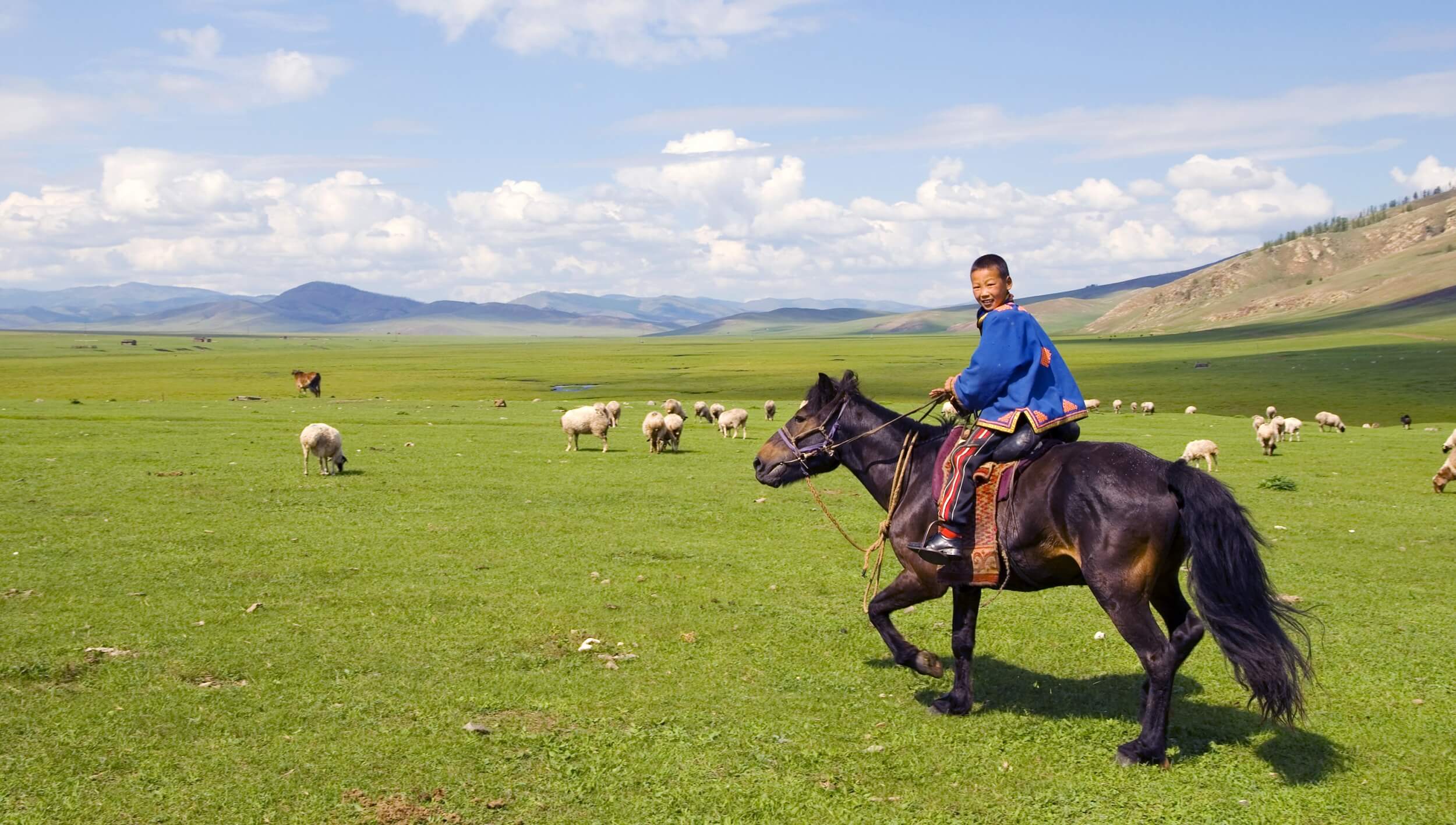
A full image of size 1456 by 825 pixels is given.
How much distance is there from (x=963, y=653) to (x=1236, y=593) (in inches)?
94.3

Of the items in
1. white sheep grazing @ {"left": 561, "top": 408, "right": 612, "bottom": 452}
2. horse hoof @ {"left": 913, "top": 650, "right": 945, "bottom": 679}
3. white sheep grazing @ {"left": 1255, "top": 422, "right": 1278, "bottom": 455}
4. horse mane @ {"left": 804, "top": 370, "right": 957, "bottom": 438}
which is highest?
horse mane @ {"left": 804, "top": 370, "right": 957, "bottom": 438}

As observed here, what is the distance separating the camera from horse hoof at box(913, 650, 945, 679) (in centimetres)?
945

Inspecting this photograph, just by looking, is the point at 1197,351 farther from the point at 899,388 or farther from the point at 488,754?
the point at 488,754

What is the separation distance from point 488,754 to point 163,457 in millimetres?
22867

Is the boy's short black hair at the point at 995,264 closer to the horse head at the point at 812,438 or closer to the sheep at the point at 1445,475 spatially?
the horse head at the point at 812,438

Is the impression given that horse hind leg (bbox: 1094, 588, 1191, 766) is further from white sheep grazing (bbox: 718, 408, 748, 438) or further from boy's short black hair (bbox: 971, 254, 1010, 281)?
white sheep grazing (bbox: 718, 408, 748, 438)

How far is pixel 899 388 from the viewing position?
8719 cm

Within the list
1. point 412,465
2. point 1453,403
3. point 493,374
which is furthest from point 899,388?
point 412,465

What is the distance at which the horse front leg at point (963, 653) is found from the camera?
9148 millimetres

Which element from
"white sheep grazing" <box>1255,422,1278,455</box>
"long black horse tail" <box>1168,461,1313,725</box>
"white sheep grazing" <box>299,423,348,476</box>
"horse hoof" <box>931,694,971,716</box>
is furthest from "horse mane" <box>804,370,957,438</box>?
"white sheep grazing" <box>1255,422,1278,455</box>

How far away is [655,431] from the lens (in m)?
32.2

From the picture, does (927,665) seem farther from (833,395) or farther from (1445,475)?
(1445,475)

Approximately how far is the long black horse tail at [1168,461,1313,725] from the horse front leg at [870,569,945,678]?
226 cm

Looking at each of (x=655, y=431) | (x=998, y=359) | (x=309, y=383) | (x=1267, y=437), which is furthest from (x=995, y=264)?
(x=309, y=383)
